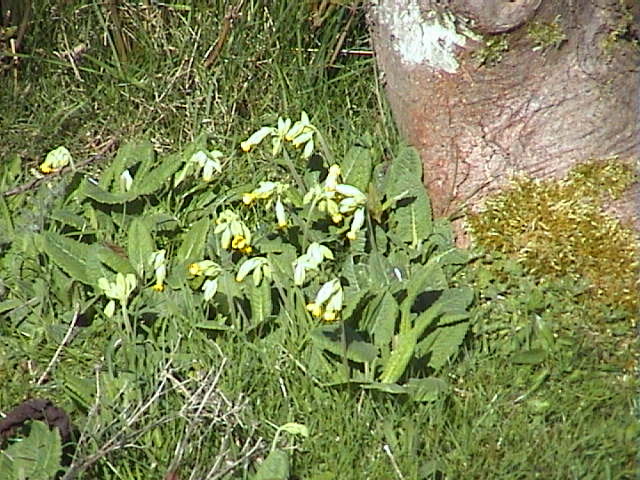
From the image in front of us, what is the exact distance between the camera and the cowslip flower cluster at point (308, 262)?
2.98 metres

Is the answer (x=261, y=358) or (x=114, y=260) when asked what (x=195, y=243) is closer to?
(x=114, y=260)

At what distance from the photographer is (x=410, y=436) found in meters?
2.71

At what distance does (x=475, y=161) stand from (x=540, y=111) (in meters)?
0.24

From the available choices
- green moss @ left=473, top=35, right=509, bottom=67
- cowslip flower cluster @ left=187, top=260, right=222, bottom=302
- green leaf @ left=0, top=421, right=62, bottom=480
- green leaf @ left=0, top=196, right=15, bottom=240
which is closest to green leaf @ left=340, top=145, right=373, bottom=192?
green moss @ left=473, top=35, right=509, bottom=67

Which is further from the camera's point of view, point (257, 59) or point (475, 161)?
point (257, 59)

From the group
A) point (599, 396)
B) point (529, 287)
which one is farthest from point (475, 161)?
point (599, 396)

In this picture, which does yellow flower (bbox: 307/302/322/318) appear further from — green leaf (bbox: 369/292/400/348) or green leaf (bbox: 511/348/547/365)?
green leaf (bbox: 511/348/547/365)

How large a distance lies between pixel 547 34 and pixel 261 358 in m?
1.24

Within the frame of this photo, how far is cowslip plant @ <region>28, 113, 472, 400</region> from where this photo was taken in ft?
9.68

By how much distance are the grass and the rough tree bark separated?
0.28m

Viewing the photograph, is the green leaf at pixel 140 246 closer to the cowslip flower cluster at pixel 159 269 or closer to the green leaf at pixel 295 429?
the cowslip flower cluster at pixel 159 269

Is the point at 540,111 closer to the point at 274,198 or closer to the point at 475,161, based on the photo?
the point at 475,161

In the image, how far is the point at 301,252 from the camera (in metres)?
3.37

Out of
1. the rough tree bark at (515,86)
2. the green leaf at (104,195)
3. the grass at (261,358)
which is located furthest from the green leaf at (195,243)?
the rough tree bark at (515,86)
